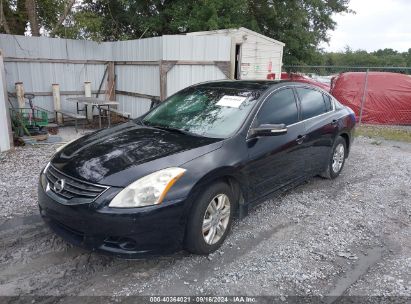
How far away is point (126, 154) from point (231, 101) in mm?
1435

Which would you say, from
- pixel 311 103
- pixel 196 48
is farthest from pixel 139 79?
pixel 311 103

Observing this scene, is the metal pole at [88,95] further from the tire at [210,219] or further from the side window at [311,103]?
the tire at [210,219]

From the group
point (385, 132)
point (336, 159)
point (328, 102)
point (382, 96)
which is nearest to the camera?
point (328, 102)

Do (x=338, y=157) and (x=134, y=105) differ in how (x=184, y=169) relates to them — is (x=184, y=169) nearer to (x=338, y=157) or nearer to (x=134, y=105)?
(x=338, y=157)

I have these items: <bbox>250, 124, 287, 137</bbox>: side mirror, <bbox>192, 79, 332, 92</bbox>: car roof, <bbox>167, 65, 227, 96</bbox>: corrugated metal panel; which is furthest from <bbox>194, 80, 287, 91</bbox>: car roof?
<bbox>167, 65, 227, 96</bbox>: corrugated metal panel

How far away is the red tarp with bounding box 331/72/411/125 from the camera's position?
35.3 ft

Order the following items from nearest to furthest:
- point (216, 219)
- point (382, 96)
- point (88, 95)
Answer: point (216, 219) < point (88, 95) < point (382, 96)

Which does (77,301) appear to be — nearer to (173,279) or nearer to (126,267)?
(126,267)

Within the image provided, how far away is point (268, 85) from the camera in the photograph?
13.9ft

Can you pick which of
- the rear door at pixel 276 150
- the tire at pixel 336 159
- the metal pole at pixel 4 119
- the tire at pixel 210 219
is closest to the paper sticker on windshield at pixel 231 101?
the rear door at pixel 276 150

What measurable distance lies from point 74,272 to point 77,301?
39 centimetres

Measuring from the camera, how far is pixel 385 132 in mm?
9992

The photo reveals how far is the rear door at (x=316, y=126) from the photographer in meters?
4.62

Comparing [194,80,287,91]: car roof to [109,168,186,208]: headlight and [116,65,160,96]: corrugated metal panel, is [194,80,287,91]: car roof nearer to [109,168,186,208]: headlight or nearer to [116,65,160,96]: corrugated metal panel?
[109,168,186,208]: headlight
